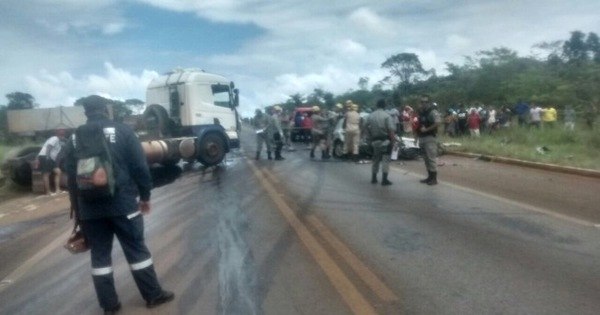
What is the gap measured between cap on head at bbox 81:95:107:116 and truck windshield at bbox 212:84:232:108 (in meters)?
15.0

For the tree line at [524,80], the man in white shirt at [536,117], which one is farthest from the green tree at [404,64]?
the man in white shirt at [536,117]

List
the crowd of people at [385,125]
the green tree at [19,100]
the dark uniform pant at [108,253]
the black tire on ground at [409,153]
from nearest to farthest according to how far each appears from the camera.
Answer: the dark uniform pant at [108,253] → the crowd of people at [385,125] → the black tire on ground at [409,153] → the green tree at [19,100]

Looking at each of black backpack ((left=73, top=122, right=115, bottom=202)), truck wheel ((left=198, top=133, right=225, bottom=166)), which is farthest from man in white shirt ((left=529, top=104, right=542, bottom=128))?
black backpack ((left=73, top=122, right=115, bottom=202))

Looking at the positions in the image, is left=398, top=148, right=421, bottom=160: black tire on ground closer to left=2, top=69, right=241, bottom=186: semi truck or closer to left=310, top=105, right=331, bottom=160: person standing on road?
left=310, top=105, right=331, bottom=160: person standing on road

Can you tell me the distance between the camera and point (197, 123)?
1930cm

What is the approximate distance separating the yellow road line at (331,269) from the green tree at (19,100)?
2319 inches

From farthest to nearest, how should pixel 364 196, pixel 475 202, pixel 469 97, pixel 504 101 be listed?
1. pixel 469 97
2. pixel 504 101
3. pixel 364 196
4. pixel 475 202

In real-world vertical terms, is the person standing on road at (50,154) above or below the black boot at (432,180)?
above

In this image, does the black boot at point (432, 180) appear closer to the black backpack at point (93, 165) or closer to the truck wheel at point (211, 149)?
the truck wheel at point (211, 149)

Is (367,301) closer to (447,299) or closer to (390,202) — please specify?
(447,299)

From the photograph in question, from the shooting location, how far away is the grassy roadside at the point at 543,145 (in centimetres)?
1659

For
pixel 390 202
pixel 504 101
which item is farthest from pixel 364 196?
pixel 504 101

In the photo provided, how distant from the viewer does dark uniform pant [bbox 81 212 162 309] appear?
523 cm

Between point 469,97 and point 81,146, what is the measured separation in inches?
1504
